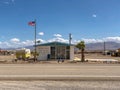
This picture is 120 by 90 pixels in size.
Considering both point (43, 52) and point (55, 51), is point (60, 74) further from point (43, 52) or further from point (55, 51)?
point (43, 52)

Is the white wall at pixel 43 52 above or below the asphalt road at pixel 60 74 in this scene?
above

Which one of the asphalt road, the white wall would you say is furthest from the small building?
the asphalt road

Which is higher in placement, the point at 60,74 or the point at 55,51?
the point at 55,51

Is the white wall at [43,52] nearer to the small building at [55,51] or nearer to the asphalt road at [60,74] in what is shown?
the small building at [55,51]

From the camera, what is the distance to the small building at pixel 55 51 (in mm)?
46812

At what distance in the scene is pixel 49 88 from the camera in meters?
13.4

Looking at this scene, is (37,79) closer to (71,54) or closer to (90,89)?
(90,89)

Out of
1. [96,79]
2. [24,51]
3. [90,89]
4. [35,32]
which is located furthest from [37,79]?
[24,51]

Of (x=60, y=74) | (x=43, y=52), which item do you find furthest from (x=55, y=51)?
(x=60, y=74)

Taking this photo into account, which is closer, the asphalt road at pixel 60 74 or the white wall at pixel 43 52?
the asphalt road at pixel 60 74

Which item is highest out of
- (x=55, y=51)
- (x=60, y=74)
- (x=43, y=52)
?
(x=55, y=51)

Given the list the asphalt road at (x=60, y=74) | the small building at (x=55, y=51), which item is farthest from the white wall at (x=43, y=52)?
the asphalt road at (x=60, y=74)

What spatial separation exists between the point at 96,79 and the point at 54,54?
30.2 m

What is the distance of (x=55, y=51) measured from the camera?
4688 centimetres
